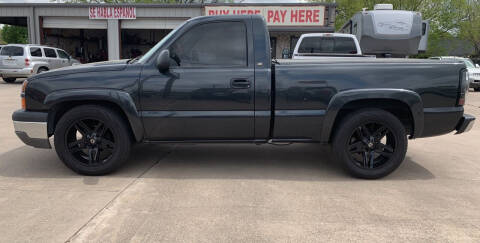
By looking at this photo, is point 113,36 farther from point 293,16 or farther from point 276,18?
point 293,16

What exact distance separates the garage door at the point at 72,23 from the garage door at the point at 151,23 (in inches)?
54.6

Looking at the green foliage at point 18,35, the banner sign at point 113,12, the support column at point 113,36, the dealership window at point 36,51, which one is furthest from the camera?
the green foliage at point 18,35

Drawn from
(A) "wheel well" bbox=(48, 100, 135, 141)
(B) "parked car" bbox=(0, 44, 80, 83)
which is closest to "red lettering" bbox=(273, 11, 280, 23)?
(B) "parked car" bbox=(0, 44, 80, 83)

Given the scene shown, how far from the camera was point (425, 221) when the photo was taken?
10.4 feet

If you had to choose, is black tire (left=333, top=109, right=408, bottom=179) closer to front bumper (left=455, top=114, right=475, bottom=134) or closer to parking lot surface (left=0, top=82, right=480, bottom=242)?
parking lot surface (left=0, top=82, right=480, bottom=242)

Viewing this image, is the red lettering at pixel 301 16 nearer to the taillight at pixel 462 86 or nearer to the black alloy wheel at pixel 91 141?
the taillight at pixel 462 86

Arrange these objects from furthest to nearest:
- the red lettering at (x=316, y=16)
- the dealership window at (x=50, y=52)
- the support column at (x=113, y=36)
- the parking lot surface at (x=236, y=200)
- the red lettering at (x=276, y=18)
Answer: the support column at (x=113, y=36) < the red lettering at (x=276, y=18) < the red lettering at (x=316, y=16) < the dealership window at (x=50, y=52) < the parking lot surface at (x=236, y=200)

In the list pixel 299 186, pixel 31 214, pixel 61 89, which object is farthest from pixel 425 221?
pixel 61 89

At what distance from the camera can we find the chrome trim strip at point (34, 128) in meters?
4.09

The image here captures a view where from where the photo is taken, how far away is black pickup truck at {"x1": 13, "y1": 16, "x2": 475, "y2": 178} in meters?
4.02

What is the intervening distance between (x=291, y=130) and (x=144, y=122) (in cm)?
166

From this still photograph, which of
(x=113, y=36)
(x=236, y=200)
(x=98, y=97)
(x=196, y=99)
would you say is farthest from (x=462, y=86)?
(x=113, y=36)

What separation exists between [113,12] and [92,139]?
1876cm

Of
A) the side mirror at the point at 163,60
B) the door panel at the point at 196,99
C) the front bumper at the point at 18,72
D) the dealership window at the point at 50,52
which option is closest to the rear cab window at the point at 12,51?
the front bumper at the point at 18,72
